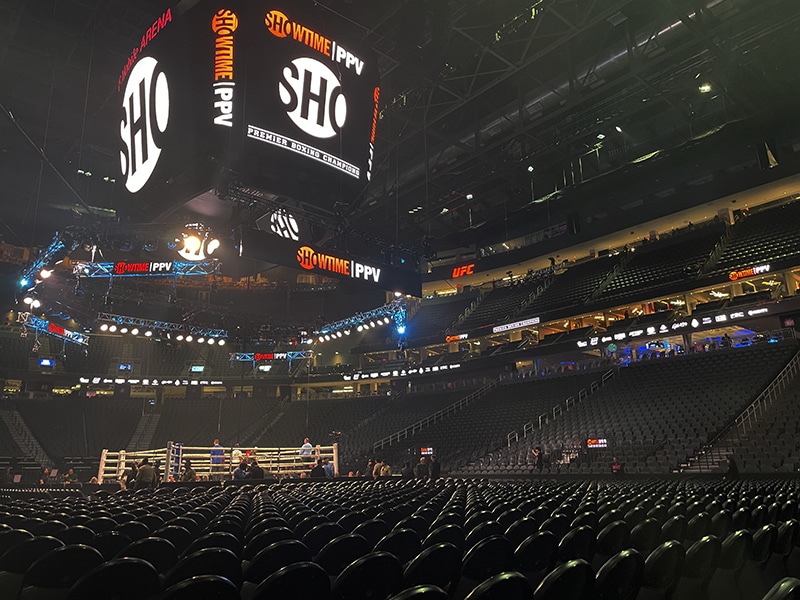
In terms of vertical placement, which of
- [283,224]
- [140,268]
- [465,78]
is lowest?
[283,224]

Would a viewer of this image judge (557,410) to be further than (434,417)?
No

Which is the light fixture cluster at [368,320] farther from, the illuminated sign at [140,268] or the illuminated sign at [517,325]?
the illuminated sign at [517,325]

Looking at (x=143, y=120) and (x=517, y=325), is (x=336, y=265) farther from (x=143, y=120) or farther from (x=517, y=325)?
(x=517, y=325)

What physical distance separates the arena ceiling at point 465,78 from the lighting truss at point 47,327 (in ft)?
12.2

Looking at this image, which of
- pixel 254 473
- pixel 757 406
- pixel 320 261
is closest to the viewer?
pixel 320 261

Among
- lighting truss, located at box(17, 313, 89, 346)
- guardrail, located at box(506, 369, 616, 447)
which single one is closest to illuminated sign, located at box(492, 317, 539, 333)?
guardrail, located at box(506, 369, 616, 447)

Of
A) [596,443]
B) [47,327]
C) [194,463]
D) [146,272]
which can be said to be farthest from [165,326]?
[596,443]

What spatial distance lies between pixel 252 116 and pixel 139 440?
28213mm

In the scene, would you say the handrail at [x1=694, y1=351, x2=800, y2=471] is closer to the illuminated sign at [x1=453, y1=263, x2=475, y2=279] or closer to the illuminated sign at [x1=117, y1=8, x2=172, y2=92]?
the illuminated sign at [x1=117, y1=8, x2=172, y2=92]

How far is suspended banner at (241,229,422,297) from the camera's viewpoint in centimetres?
838

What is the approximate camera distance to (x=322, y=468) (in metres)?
17.0

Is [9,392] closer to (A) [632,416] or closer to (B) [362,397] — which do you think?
(B) [362,397]

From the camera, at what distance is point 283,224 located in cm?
991

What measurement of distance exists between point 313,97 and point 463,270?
1110 inches
